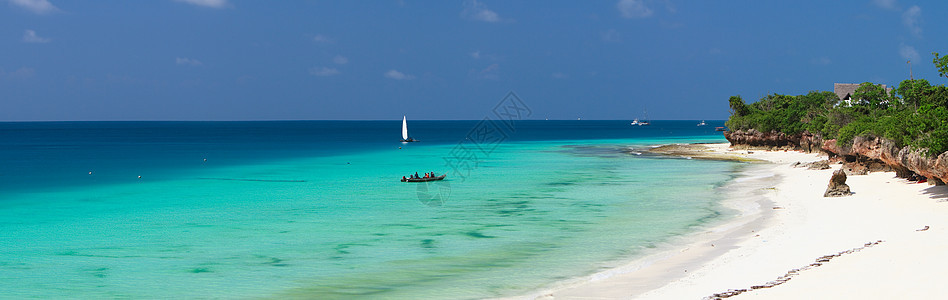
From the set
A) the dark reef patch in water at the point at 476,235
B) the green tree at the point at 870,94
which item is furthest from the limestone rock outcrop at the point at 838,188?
the green tree at the point at 870,94

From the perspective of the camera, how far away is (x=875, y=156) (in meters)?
29.4

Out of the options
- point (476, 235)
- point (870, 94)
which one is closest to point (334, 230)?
point (476, 235)

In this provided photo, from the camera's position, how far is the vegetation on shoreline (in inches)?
845

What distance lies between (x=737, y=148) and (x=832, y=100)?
31.9 feet

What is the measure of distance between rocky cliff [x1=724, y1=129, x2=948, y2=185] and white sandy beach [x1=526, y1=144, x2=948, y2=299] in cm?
110

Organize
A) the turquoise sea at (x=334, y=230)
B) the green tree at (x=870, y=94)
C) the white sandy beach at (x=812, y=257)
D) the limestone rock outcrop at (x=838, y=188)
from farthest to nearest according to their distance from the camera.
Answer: the green tree at (x=870, y=94)
the limestone rock outcrop at (x=838, y=188)
the turquoise sea at (x=334, y=230)
the white sandy beach at (x=812, y=257)

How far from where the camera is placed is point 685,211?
25.1m

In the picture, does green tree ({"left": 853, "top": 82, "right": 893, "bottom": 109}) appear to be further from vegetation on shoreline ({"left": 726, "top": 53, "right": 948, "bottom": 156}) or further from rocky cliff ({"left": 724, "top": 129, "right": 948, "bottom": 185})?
rocky cliff ({"left": 724, "top": 129, "right": 948, "bottom": 185})

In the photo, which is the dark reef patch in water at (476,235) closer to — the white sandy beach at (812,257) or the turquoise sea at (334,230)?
the turquoise sea at (334,230)

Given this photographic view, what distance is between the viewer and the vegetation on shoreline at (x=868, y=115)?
21453 mm

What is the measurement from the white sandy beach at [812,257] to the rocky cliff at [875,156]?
1.10 meters

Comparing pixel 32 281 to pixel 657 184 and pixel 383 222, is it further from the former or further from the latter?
pixel 657 184

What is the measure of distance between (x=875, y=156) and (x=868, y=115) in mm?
11265

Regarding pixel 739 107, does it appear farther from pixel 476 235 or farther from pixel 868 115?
pixel 476 235
